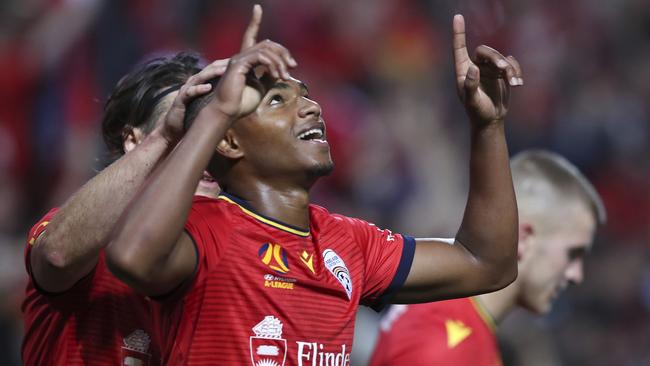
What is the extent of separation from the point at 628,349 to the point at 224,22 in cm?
396

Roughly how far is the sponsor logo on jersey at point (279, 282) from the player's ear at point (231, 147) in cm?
34

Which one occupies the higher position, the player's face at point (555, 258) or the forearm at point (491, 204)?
the forearm at point (491, 204)

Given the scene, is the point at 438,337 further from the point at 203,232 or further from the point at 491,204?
the point at 203,232

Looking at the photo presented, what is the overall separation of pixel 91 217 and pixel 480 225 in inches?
42.4

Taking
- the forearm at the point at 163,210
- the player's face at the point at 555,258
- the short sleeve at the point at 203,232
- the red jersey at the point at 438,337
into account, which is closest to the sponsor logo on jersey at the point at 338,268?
the short sleeve at the point at 203,232

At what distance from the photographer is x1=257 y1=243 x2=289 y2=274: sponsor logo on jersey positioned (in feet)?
9.20

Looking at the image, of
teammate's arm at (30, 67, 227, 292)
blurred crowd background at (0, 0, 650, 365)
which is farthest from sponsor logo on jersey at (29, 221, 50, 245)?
blurred crowd background at (0, 0, 650, 365)

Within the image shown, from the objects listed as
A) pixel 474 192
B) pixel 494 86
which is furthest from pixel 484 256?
pixel 494 86

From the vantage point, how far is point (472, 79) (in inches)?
118

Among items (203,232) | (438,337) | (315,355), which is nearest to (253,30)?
(203,232)

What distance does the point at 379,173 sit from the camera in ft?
26.4

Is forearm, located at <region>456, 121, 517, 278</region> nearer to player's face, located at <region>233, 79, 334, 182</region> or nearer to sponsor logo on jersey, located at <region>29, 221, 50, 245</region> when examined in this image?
player's face, located at <region>233, 79, 334, 182</region>

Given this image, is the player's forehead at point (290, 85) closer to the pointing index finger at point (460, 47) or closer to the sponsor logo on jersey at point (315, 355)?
the pointing index finger at point (460, 47)

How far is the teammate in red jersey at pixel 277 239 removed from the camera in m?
2.55
